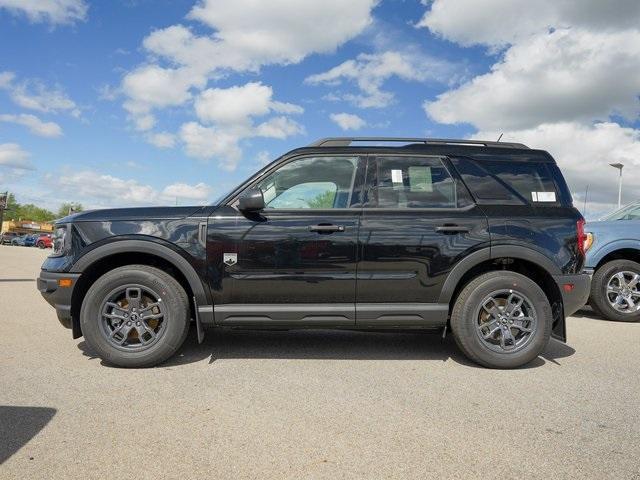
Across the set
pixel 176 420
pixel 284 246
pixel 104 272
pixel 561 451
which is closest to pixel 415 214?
pixel 284 246

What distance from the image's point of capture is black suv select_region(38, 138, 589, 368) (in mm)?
4250

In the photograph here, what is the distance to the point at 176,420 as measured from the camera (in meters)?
3.12

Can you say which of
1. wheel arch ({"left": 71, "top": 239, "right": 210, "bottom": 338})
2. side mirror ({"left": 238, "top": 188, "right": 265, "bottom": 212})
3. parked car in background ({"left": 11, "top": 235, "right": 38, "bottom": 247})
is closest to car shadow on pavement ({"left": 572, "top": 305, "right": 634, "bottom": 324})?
side mirror ({"left": 238, "top": 188, "right": 265, "bottom": 212})

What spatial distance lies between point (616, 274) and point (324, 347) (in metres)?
4.61

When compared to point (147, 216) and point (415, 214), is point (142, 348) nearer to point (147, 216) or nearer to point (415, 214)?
point (147, 216)

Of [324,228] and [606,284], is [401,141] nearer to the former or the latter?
[324,228]

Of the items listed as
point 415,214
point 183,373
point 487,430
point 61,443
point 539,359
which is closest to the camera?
point 61,443

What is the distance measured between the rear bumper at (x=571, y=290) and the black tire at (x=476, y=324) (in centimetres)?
18

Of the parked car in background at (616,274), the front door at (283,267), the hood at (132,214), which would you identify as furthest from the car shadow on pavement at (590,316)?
the hood at (132,214)

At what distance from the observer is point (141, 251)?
4.23 m

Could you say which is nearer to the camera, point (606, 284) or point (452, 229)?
point (452, 229)

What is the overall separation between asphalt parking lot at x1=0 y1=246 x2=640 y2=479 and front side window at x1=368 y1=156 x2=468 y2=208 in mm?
1462

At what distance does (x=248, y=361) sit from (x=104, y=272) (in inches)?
59.9

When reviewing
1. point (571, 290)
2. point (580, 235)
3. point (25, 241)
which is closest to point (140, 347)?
point (571, 290)
